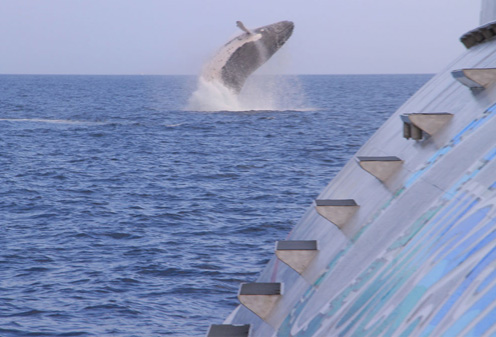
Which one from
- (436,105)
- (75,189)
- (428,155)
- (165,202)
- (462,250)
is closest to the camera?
(462,250)

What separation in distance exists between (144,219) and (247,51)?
32.3m

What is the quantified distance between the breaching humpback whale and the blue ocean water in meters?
6.65

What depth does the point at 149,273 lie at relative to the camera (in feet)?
54.8

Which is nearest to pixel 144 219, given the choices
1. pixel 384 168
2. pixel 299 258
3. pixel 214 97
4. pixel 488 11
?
pixel 488 11

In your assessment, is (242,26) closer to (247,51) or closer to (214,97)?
(247,51)

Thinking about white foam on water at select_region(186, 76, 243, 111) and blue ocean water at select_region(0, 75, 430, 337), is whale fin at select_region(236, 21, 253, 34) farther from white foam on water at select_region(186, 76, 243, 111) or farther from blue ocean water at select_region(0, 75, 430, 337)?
white foam on water at select_region(186, 76, 243, 111)

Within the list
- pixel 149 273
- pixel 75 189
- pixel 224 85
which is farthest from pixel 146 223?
pixel 224 85

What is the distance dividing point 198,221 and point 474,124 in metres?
17.1

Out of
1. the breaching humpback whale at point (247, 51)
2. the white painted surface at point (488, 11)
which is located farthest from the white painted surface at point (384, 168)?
the breaching humpback whale at point (247, 51)

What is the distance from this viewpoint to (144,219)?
74.0ft

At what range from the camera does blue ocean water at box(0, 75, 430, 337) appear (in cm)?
1430

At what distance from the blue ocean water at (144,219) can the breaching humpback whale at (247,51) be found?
6654 mm

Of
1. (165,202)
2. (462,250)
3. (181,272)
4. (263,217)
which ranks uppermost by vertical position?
(165,202)

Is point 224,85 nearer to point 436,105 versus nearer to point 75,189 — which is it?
point 75,189
